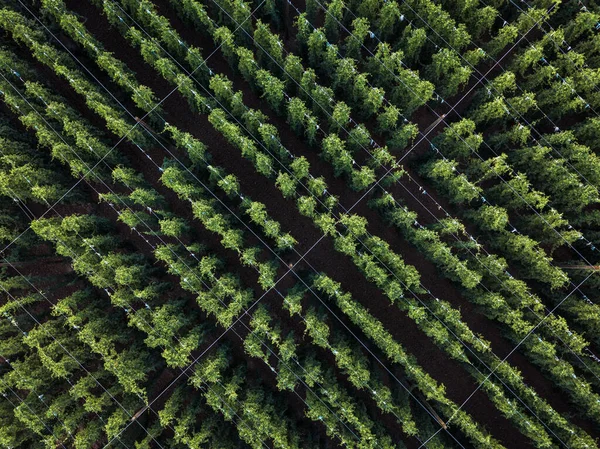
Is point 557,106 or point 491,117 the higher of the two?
point 491,117

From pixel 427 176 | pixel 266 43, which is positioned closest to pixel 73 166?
pixel 266 43

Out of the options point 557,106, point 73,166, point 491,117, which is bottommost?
point 557,106

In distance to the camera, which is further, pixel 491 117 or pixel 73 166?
pixel 491 117

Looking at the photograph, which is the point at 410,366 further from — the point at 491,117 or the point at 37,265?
the point at 37,265

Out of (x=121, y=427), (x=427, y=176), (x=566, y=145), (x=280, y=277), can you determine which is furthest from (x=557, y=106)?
(x=121, y=427)

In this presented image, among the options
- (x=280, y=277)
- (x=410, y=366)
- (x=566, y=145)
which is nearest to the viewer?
(x=410, y=366)

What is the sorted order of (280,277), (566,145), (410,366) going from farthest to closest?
(280,277) < (566,145) < (410,366)

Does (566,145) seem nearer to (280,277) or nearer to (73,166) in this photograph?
(280,277)
